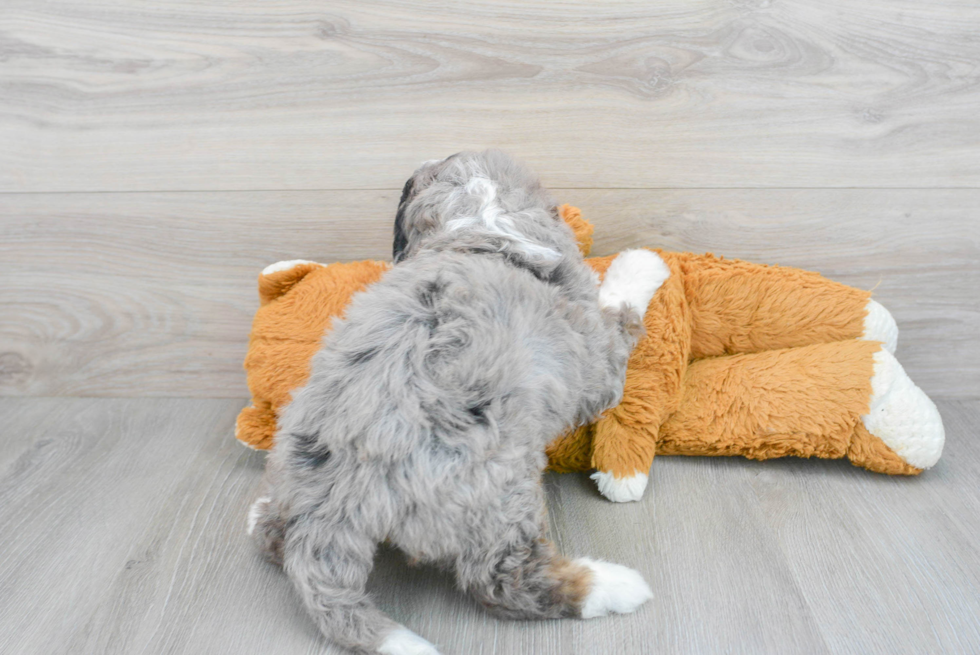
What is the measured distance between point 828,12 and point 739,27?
0.23 m

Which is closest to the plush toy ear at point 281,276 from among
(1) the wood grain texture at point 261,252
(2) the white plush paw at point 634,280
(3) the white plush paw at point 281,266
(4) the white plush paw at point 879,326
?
(3) the white plush paw at point 281,266

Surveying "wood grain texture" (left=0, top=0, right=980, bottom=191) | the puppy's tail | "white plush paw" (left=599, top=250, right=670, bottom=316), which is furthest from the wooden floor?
"white plush paw" (left=599, top=250, right=670, bottom=316)

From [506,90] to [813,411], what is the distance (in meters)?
1.17

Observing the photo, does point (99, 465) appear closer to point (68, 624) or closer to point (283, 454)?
point (68, 624)

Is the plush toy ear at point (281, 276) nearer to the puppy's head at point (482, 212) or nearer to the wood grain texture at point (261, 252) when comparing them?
the wood grain texture at point (261, 252)

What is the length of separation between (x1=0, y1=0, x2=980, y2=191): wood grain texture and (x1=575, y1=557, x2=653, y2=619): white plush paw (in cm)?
108

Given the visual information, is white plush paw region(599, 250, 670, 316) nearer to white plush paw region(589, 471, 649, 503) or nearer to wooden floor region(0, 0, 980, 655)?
wooden floor region(0, 0, 980, 655)

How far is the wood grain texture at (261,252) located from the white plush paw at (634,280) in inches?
9.5

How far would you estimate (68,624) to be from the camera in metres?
1.40

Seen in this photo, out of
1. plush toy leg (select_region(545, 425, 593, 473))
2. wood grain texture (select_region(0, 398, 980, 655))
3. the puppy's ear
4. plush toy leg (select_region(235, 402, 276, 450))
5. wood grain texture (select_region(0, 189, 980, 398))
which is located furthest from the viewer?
wood grain texture (select_region(0, 189, 980, 398))

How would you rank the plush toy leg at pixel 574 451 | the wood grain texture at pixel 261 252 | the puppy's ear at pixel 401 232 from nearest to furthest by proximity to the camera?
the puppy's ear at pixel 401 232 → the plush toy leg at pixel 574 451 → the wood grain texture at pixel 261 252

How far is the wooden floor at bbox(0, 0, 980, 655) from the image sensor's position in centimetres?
169

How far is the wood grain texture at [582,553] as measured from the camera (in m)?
1.33

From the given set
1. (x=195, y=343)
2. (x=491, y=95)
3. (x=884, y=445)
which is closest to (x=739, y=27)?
(x=491, y=95)
